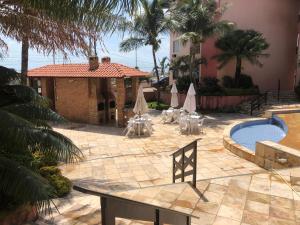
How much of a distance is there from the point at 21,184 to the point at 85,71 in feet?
44.2

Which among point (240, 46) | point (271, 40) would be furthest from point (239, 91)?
point (271, 40)

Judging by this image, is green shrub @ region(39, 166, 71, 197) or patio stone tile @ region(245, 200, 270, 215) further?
green shrub @ region(39, 166, 71, 197)

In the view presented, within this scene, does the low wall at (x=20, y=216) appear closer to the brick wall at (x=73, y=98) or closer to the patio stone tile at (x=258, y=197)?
the patio stone tile at (x=258, y=197)

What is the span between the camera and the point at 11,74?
636 cm

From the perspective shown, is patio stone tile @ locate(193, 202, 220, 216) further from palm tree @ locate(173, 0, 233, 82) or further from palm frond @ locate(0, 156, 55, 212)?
palm tree @ locate(173, 0, 233, 82)

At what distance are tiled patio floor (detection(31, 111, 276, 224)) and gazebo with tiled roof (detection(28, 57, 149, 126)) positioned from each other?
2.22m

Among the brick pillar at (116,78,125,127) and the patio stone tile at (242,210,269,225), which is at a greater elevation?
the brick pillar at (116,78,125,127)

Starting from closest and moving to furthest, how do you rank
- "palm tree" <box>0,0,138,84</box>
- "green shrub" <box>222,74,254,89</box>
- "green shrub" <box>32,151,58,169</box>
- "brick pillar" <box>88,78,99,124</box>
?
"palm tree" <box>0,0,138,84</box>
"green shrub" <box>32,151,58,169</box>
"brick pillar" <box>88,78,99,124</box>
"green shrub" <box>222,74,254,89</box>

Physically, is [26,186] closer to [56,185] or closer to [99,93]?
[56,185]

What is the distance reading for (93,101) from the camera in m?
17.0

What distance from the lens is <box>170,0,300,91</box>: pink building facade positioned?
24047mm

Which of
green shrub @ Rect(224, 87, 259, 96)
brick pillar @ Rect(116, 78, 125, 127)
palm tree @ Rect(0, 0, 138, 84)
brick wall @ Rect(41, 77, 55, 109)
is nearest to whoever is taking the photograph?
palm tree @ Rect(0, 0, 138, 84)

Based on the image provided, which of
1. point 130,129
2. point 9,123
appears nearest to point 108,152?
point 130,129

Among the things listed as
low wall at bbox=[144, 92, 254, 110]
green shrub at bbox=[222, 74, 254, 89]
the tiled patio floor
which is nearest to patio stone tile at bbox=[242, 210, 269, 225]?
the tiled patio floor
